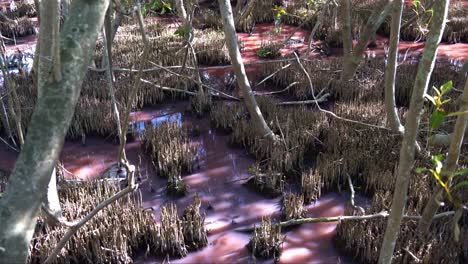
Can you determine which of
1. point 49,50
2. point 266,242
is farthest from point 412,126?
point 49,50

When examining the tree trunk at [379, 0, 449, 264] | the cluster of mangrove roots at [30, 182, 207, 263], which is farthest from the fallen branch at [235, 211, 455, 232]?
the tree trunk at [379, 0, 449, 264]

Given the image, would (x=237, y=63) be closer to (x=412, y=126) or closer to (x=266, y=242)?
(x=266, y=242)

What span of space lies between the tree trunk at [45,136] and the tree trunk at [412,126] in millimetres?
1358

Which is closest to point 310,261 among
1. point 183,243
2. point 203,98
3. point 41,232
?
point 183,243

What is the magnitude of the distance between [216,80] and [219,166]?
213cm

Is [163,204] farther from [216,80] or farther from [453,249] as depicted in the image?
[216,80]

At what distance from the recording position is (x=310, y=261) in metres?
2.88

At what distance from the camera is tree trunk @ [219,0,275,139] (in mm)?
3639

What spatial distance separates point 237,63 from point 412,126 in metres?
2.03

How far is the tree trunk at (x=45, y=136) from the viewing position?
3.56 ft

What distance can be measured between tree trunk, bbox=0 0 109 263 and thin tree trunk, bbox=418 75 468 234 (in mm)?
1785

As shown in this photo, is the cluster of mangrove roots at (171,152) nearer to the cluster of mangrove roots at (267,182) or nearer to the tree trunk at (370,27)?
the cluster of mangrove roots at (267,182)

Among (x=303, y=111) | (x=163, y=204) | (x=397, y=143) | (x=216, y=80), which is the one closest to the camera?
(x=163, y=204)

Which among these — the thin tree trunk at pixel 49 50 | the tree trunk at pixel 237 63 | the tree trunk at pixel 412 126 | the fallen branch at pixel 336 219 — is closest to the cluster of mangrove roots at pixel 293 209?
the fallen branch at pixel 336 219
